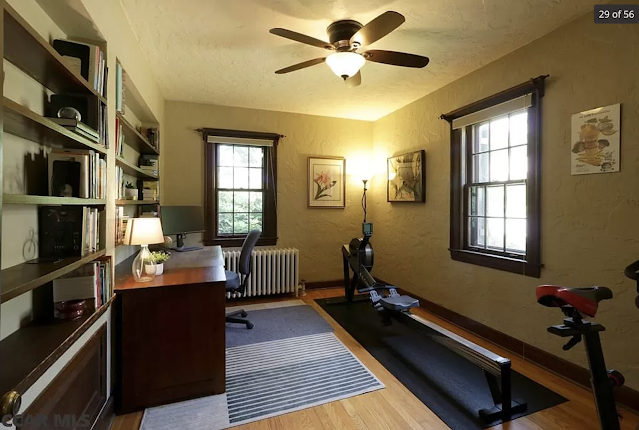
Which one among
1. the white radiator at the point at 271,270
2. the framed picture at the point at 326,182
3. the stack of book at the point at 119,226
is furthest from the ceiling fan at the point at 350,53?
the white radiator at the point at 271,270

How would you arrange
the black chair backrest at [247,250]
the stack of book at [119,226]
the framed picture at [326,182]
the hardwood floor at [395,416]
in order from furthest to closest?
the framed picture at [326,182], the black chair backrest at [247,250], the stack of book at [119,226], the hardwood floor at [395,416]

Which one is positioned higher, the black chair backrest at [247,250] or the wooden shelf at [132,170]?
the wooden shelf at [132,170]

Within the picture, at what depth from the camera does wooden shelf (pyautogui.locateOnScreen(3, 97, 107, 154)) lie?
98 centimetres

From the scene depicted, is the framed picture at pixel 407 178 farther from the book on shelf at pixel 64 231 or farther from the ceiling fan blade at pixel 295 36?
the book on shelf at pixel 64 231

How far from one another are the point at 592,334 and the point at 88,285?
2430mm

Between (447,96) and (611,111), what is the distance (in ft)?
5.14

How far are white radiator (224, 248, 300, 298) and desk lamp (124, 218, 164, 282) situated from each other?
178 cm

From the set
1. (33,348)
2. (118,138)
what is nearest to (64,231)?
(33,348)

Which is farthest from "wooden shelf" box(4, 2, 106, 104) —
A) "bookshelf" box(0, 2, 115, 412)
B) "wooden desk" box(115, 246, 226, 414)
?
"wooden desk" box(115, 246, 226, 414)

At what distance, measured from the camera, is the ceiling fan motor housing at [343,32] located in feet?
7.15

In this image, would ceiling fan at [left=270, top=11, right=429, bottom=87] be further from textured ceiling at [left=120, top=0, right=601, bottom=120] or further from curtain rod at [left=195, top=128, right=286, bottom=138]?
curtain rod at [left=195, top=128, right=286, bottom=138]

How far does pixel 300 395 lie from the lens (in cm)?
204

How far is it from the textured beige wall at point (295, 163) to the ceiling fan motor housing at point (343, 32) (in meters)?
2.21

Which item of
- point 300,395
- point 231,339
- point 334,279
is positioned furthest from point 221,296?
point 334,279
